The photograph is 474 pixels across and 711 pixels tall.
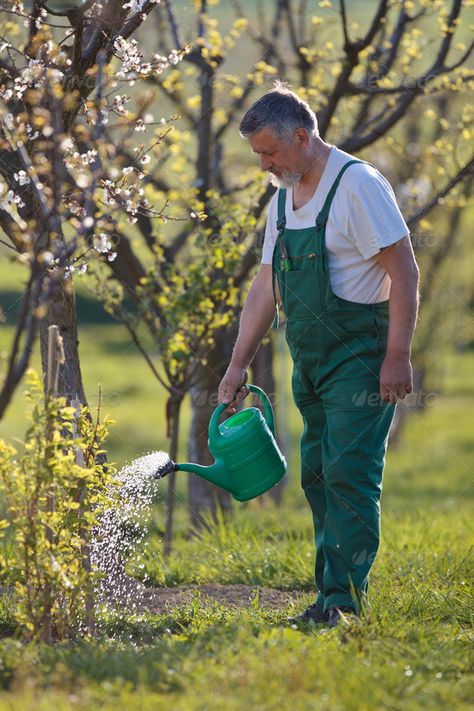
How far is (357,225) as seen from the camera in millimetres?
3590

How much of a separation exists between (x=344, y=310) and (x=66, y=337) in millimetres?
1138

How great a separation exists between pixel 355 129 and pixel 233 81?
0.85m

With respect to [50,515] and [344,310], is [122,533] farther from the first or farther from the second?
[344,310]

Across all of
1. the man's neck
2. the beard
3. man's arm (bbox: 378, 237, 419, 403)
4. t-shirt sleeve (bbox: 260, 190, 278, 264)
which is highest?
the man's neck

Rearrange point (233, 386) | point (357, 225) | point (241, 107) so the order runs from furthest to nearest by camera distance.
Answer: point (241, 107), point (233, 386), point (357, 225)

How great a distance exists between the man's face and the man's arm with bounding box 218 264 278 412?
422 mm

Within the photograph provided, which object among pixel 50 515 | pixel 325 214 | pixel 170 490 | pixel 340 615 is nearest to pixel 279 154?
pixel 325 214

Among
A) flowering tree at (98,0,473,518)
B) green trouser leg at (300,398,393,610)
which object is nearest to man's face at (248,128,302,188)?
green trouser leg at (300,398,393,610)

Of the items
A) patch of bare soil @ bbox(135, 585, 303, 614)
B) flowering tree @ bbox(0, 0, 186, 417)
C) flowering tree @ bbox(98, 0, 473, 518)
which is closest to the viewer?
flowering tree @ bbox(0, 0, 186, 417)

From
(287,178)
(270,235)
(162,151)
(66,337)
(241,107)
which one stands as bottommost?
(66,337)

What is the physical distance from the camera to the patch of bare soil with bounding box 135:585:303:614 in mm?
4122

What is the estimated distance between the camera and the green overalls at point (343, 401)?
11.8 ft

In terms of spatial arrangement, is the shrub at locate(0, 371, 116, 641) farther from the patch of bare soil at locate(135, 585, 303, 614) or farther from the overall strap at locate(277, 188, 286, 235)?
the overall strap at locate(277, 188, 286, 235)

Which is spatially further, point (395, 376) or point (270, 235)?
point (270, 235)
